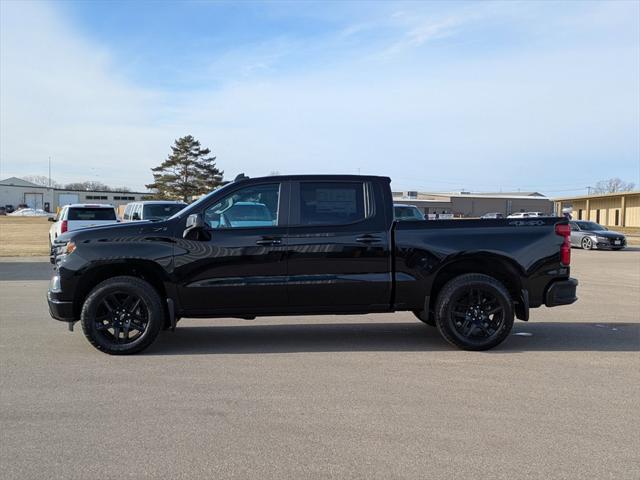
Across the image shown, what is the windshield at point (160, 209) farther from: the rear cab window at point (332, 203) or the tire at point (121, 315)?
the rear cab window at point (332, 203)

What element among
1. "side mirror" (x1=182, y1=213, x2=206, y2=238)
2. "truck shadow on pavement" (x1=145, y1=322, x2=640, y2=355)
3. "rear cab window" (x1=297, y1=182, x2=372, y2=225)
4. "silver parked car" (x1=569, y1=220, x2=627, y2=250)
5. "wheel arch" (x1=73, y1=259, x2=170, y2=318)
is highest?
"rear cab window" (x1=297, y1=182, x2=372, y2=225)

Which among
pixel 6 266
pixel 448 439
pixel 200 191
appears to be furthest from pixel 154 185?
pixel 448 439

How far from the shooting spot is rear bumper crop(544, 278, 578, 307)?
688 centimetres

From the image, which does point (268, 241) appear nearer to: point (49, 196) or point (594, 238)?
point (594, 238)

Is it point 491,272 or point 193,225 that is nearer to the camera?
point 193,225

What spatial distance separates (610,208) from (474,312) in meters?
57.5

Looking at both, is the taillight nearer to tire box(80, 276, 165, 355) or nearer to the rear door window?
tire box(80, 276, 165, 355)

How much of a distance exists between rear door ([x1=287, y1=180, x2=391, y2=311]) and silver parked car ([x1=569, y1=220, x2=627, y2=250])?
23.6 meters

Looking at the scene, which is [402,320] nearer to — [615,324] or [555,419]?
[615,324]

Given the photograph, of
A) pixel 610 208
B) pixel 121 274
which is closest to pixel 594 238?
pixel 121 274

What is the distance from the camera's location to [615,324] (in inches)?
336

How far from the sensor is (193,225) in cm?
640

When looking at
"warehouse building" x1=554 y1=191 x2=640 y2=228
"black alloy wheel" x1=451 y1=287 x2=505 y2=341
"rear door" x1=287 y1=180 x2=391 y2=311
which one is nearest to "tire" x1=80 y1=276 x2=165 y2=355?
"rear door" x1=287 y1=180 x2=391 y2=311

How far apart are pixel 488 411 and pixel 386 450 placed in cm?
120
